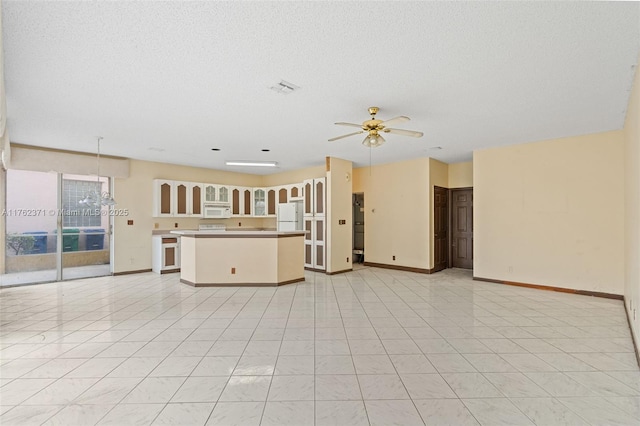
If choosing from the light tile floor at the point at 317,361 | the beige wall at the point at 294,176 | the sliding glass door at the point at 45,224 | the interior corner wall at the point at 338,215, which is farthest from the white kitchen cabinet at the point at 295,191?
the sliding glass door at the point at 45,224

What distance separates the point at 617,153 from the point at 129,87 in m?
7.03

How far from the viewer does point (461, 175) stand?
7887 mm

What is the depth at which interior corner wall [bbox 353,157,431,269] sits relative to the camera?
7262 mm

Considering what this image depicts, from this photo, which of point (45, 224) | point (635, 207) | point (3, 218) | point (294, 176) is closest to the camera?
point (635, 207)

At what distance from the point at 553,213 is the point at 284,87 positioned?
17.1ft

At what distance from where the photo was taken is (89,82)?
10.5ft

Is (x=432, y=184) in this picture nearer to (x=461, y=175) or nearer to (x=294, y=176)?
(x=461, y=175)

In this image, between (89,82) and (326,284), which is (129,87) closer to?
(89,82)

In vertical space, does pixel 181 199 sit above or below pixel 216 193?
below

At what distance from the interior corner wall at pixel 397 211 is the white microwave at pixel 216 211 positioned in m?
3.74

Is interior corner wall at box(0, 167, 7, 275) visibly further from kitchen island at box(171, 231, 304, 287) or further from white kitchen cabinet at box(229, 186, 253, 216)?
white kitchen cabinet at box(229, 186, 253, 216)

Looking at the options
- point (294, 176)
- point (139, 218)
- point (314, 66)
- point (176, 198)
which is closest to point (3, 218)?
point (139, 218)

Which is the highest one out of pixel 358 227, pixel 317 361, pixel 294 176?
pixel 294 176

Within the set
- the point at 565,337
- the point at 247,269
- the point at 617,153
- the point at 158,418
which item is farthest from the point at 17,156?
the point at 617,153
